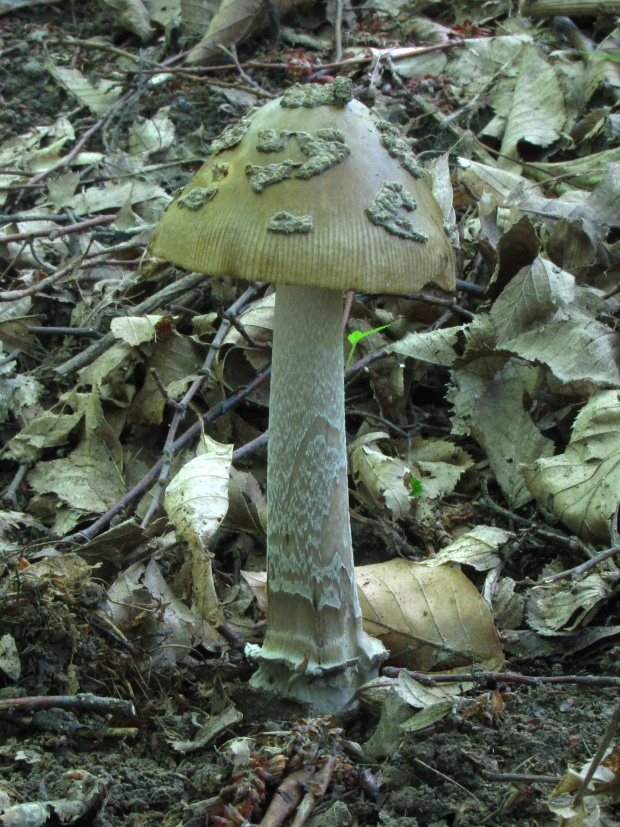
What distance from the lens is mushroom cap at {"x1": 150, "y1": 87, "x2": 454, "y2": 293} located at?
193cm

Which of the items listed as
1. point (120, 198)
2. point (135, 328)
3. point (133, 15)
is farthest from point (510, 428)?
point (133, 15)

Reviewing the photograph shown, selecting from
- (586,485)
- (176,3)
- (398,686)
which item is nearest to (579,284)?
(586,485)

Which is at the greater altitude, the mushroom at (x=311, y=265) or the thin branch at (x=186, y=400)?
the mushroom at (x=311, y=265)

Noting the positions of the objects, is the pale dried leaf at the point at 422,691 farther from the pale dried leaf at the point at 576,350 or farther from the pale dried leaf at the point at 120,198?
the pale dried leaf at the point at 120,198

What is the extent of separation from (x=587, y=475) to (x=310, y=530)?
122cm

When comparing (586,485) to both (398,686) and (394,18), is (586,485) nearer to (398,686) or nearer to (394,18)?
(398,686)

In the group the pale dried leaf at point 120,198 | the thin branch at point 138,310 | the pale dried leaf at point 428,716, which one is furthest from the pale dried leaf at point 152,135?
the pale dried leaf at point 428,716

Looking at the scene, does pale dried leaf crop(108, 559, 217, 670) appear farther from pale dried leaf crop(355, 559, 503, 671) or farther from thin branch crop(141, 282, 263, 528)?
pale dried leaf crop(355, 559, 503, 671)

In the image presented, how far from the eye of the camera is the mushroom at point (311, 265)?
6.39 feet

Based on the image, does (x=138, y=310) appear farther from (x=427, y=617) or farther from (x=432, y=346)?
(x=427, y=617)

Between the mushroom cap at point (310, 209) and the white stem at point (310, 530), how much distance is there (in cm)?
34

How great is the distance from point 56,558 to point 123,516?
1.97ft

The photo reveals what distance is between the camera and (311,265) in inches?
75.7

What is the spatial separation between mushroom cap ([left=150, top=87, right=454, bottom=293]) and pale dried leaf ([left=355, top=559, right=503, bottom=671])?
117 cm
